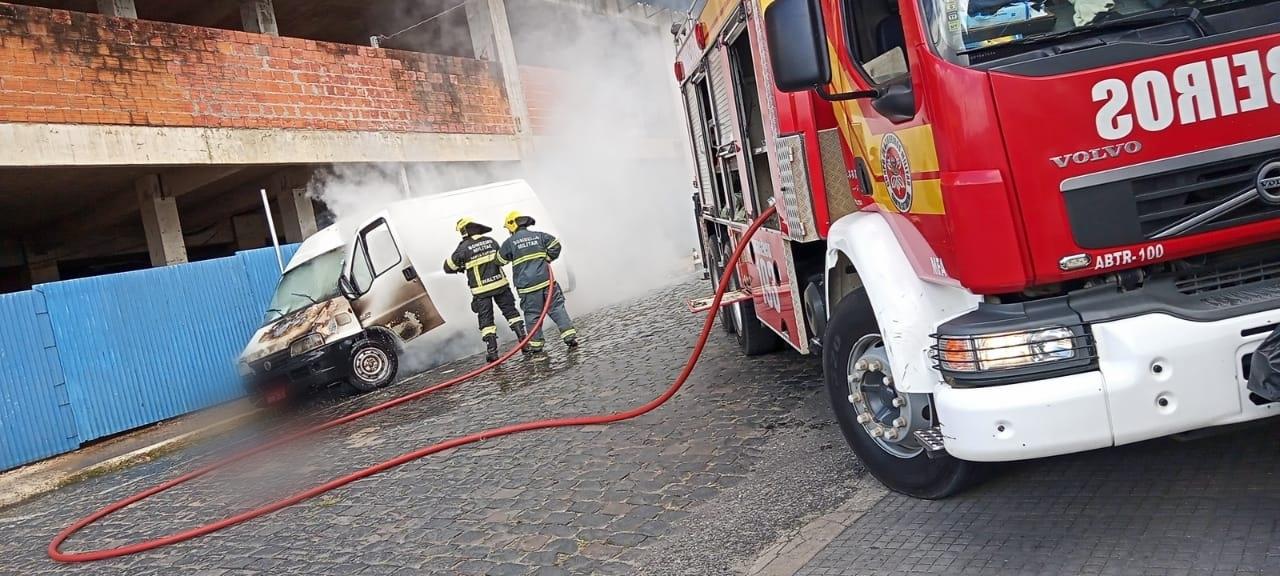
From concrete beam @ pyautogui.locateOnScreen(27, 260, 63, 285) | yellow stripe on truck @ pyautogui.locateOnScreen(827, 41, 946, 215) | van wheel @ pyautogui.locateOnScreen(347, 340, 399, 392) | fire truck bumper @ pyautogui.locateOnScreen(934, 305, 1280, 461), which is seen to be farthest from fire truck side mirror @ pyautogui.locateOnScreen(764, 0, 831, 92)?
concrete beam @ pyautogui.locateOnScreen(27, 260, 63, 285)

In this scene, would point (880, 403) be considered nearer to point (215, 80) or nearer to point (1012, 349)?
point (1012, 349)

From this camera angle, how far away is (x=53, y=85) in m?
9.93

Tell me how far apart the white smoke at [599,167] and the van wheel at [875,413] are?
974 cm

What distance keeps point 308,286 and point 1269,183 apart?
9403 millimetres

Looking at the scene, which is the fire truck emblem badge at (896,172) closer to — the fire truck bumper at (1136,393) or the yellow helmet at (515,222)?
the fire truck bumper at (1136,393)

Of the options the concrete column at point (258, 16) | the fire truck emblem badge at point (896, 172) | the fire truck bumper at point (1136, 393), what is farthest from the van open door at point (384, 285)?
the fire truck bumper at point (1136, 393)

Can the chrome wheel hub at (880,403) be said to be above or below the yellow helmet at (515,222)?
below

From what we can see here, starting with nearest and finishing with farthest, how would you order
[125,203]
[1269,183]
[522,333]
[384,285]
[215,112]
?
[1269,183]
[384,285]
[522,333]
[215,112]
[125,203]

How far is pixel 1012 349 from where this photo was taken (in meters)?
2.95

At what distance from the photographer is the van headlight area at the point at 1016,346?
2.91 m

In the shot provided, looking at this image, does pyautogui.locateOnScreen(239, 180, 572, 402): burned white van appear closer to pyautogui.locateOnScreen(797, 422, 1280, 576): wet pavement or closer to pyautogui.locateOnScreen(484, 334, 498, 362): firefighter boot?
pyautogui.locateOnScreen(484, 334, 498, 362): firefighter boot

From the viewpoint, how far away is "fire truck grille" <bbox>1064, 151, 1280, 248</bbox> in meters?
2.88

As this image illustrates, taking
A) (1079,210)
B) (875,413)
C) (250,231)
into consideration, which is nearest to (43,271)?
(250,231)

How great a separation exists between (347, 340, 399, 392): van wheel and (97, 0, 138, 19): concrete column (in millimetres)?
5474
